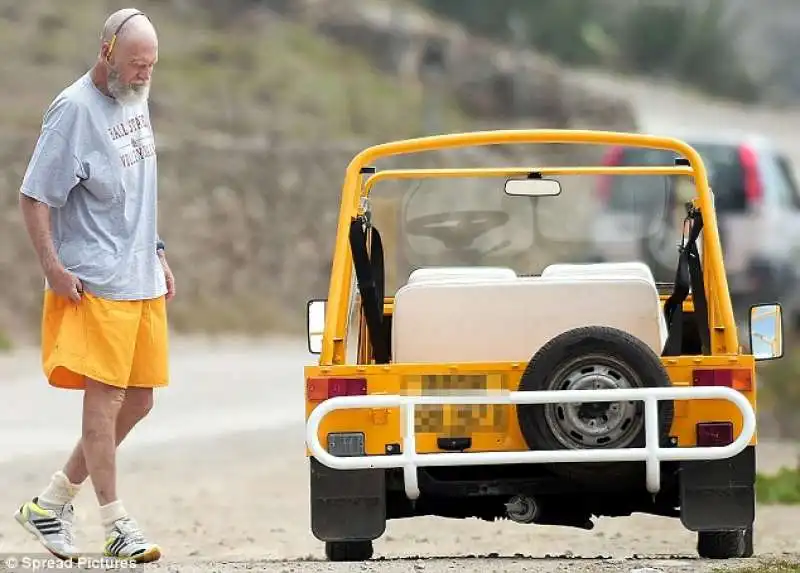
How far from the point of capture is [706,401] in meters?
6.70

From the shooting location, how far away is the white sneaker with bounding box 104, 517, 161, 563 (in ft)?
22.1

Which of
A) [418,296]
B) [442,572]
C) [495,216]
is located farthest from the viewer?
[495,216]

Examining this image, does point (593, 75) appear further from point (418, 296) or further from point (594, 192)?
point (418, 296)

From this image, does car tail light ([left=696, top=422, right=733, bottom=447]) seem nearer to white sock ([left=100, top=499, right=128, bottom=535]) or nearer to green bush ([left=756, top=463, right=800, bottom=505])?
white sock ([left=100, top=499, right=128, bottom=535])

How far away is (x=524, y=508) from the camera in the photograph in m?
6.99

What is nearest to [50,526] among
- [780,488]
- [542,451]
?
[542,451]

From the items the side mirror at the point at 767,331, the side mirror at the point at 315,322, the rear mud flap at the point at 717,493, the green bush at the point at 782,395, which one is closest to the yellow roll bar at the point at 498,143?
the side mirror at the point at 767,331

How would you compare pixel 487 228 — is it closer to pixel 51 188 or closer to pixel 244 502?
pixel 244 502

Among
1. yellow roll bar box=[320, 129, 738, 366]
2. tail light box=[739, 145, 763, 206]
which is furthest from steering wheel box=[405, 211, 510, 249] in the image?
→ tail light box=[739, 145, 763, 206]

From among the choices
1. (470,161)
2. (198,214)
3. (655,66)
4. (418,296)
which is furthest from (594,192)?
(655,66)

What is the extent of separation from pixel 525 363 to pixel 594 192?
11.4 m

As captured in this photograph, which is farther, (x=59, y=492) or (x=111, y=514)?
(x=59, y=492)

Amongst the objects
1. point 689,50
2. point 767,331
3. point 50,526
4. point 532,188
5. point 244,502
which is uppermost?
point 689,50

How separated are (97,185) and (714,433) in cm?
218
